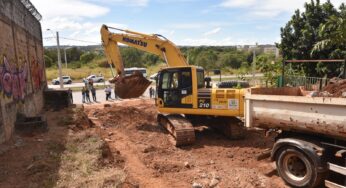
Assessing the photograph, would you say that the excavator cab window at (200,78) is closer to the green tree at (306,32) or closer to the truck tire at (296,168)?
the truck tire at (296,168)

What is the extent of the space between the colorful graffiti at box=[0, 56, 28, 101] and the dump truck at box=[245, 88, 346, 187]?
22.8 ft

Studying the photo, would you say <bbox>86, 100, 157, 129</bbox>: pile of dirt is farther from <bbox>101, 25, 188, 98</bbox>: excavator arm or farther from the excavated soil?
<bbox>101, 25, 188, 98</bbox>: excavator arm

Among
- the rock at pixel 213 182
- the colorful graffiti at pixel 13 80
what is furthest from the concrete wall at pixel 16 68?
the rock at pixel 213 182

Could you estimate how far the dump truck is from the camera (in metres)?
5.94

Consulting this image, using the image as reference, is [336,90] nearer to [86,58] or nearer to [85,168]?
[85,168]

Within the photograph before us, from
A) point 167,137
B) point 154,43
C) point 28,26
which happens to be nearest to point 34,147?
point 167,137

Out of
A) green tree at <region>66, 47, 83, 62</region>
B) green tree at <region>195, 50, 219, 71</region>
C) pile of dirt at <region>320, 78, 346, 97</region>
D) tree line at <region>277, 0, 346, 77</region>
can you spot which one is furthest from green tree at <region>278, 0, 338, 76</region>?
green tree at <region>66, 47, 83, 62</region>

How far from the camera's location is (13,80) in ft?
34.8

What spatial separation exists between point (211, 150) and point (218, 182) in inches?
109

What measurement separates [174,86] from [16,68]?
544cm

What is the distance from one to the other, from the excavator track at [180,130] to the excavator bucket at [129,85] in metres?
2.71

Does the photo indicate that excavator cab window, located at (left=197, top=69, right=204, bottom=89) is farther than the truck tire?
Yes

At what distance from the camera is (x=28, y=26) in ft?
48.8

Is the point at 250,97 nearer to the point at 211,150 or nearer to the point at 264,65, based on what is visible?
the point at 211,150
